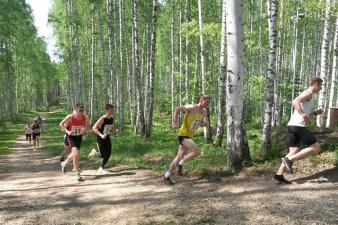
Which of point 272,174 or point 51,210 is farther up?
point 272,174

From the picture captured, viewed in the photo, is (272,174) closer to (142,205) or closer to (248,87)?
(142,205)

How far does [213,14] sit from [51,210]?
21.4 metres

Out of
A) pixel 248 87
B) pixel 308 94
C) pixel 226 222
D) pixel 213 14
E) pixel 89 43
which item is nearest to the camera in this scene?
pixel 226 222

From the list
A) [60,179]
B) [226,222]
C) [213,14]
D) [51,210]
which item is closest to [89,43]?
[213,14]

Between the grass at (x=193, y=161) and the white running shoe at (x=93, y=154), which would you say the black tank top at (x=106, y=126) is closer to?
the grass at (x=193, y=161)

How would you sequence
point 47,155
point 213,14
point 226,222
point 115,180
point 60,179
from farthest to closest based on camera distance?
point 213,14
point 47,155
point 60,179
point 115,180
point 226,222

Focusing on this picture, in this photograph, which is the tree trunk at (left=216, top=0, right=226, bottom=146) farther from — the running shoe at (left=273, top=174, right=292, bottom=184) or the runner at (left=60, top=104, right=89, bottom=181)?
the running shoe at (left=273, top=174, right=292, bottom=184)

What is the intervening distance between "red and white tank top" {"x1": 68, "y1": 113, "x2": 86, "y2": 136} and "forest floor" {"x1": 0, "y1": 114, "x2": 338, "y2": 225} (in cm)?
131

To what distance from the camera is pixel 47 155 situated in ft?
52.6

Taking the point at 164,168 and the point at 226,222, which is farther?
the point at 164,168

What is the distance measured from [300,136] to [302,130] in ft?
0.41

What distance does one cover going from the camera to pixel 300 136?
22.7 feet

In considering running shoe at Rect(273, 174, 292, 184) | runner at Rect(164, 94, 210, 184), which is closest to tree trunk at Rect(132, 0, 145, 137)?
runner at Rect(164, 94, 210, 184)

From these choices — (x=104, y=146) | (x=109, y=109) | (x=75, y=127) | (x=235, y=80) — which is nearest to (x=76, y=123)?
(x=75, y=127)
